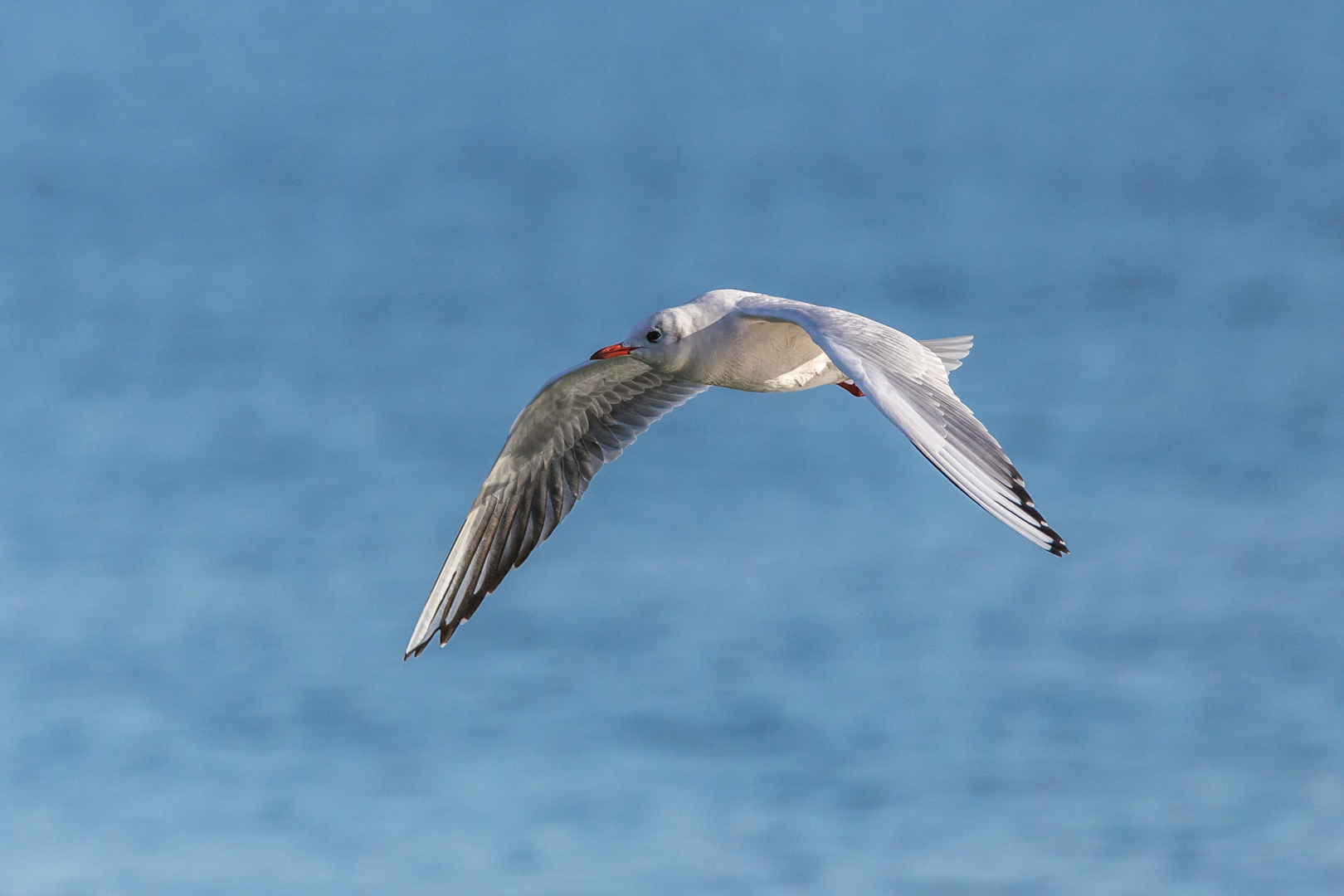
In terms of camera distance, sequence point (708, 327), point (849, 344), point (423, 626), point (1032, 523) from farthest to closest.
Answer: point (423, 626) < point (708, 327) < point (849, 344) < point (1032, 523)

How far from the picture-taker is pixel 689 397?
16.8 ft

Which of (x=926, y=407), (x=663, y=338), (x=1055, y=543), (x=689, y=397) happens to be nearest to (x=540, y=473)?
(x=689, y=397)

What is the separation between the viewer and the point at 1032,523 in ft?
10.7

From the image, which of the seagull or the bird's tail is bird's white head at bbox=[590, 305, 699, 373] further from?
the bird's tail

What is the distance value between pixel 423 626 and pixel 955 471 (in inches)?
89.8

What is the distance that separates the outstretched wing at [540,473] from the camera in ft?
16.5

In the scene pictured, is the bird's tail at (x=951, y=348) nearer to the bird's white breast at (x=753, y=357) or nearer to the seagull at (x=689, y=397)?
the seagull at (x=689, y=397)

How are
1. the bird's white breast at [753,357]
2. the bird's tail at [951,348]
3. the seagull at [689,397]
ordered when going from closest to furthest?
the seagull at [689,397]
the bird's white breast at [753,357]
the bird's tail at [951,348]

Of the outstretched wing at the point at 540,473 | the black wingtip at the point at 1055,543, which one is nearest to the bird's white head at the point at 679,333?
the outstretched wing at the point at 540,473

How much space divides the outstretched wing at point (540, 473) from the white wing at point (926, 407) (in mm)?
1076

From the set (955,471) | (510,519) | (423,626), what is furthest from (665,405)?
(955,471)

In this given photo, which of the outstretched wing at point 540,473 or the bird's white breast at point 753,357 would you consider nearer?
the bird's white breast at point 753,357

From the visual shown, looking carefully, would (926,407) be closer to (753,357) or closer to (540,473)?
(753,357)

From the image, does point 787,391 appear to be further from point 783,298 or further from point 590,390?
point 590,390
